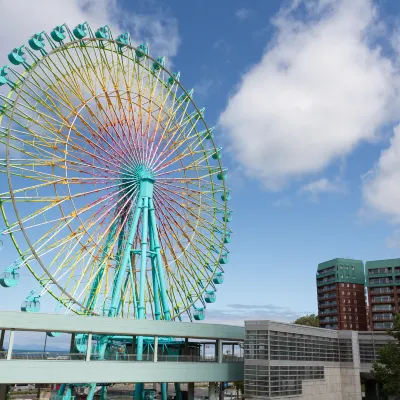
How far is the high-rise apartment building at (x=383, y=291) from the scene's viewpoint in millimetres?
80812

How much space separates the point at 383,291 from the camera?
83000 mm

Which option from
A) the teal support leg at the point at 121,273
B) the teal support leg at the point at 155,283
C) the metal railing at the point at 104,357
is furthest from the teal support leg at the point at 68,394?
the teal support leg at the point at 155,283

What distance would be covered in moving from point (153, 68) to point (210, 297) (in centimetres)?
2227

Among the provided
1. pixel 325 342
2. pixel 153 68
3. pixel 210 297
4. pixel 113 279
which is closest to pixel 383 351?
pixel 325 342

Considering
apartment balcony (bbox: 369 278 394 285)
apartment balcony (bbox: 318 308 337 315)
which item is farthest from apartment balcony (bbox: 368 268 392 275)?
apartment balcony (bbox: 318 308 337 315)

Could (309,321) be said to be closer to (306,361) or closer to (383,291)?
(383,291)

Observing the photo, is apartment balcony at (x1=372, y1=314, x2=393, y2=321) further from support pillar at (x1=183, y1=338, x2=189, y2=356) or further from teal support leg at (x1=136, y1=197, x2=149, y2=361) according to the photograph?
teal support leg at (x1=136, y1=197, x2=149, y2=361)

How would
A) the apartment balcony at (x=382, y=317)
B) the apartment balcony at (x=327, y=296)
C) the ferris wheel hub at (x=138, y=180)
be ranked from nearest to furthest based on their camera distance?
the ferris wheel hub at (x=138, y=180) → the apartment balcony at (x=382, y=317) → the apartment balcony at (x=327, y=296)

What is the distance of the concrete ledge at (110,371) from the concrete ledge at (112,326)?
2004 millimetres

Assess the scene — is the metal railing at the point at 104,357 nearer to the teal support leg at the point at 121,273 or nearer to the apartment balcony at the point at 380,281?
the teal support leg at the point at 121,273

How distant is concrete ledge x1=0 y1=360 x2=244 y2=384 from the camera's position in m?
26.3

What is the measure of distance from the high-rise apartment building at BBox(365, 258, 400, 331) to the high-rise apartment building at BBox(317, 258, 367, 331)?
556 cm

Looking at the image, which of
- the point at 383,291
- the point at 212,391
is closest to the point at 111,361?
the point at 212,391

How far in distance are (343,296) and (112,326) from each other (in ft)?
224
